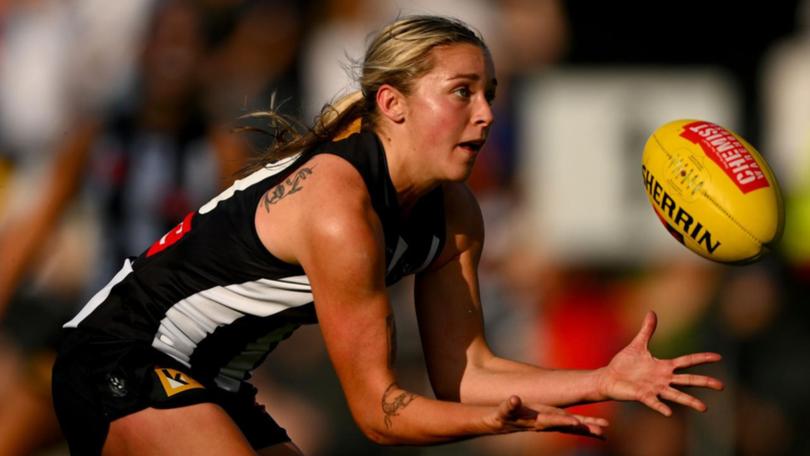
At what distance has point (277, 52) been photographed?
9281 mm

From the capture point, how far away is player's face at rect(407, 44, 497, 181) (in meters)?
4.42

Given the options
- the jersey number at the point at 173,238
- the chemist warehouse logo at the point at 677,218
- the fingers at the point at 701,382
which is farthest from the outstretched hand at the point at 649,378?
the jersey number at the point at 173,238

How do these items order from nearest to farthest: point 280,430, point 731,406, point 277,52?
point 280,430, point 731,406, point 277,52

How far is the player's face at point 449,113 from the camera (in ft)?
14.5

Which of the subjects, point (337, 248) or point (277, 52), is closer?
point (337, 248)

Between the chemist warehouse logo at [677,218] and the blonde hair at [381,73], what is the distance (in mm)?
831

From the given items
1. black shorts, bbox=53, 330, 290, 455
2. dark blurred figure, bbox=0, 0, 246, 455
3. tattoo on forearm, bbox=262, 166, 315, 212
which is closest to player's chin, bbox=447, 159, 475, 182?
tattoo on forearm, bbox=262, 166, 315, 212

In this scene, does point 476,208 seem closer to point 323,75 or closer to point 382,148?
point 382,148

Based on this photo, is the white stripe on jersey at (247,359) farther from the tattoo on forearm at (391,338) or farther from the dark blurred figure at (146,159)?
the dark blurred figure at (146,159)

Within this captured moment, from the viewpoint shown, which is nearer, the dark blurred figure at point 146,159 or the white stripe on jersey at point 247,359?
the white stripe on jersey at point 247,359

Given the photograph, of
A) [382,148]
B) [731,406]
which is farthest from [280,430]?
[731,406]

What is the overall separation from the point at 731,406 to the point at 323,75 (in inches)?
136

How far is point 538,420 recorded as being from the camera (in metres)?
3.80

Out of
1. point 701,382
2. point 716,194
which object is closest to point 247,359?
point 701,382
